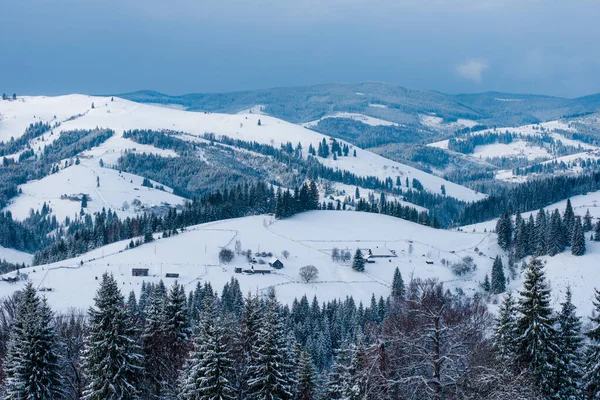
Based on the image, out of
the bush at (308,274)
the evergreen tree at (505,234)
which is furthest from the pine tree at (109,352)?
the evergreen tree at (505,234)

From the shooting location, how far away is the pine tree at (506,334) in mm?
30281

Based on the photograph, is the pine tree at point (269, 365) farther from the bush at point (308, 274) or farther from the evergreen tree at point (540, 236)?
the evergreen tree at point (540, 236)

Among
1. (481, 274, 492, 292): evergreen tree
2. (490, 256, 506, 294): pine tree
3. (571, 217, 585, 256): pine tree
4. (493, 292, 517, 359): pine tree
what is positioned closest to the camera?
(493, 292, 517, 359): pine tree

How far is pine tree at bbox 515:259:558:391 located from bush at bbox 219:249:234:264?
81585mm

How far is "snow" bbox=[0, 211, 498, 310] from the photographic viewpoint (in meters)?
95.4

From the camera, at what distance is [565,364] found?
96.5 feet

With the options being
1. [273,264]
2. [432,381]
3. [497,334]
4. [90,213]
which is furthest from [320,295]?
[90,213]

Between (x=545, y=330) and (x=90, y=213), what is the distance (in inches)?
7440

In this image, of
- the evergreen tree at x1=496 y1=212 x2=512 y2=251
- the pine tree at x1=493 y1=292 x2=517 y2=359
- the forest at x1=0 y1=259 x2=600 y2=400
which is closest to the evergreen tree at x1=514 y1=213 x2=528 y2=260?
the evergreen tree at x1=496 y1=212 x2=512 y2=251

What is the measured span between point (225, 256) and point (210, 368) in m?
78.8

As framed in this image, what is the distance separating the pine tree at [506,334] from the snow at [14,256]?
14583 centimetres

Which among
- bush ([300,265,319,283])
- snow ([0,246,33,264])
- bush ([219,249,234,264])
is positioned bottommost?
snow ([0,246,33,264])

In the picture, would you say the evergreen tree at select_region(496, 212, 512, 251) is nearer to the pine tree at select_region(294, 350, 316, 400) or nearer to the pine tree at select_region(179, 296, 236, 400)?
the pine tree at select_region(294, 350, 316, 400)

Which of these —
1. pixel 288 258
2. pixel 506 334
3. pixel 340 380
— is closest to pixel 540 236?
pixel 288 258
